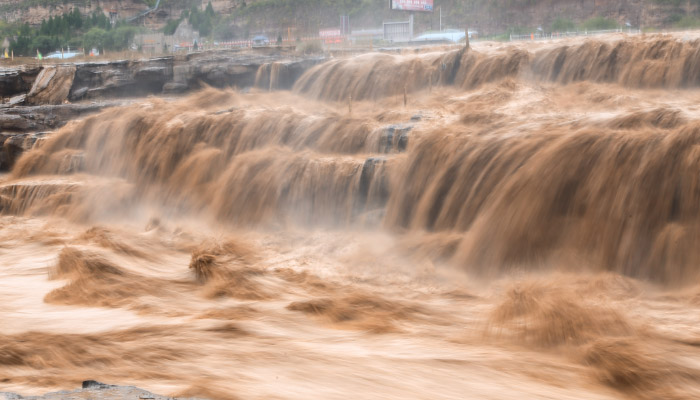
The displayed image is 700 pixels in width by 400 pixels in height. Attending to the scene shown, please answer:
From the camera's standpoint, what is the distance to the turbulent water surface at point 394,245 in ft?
15.5

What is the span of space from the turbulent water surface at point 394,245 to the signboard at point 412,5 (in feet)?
97.0

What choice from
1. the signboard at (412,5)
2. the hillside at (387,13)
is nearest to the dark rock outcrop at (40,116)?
the hillside at (387,13)

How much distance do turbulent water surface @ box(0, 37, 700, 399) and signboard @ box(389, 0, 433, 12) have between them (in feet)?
97.0

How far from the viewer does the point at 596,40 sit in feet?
41.4

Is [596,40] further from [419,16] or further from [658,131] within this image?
[419,16]

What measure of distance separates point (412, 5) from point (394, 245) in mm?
36578

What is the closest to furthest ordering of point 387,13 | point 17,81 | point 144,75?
point 144,75 < point 17,81 < point 387,13

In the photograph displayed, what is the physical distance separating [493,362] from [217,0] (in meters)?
75.0

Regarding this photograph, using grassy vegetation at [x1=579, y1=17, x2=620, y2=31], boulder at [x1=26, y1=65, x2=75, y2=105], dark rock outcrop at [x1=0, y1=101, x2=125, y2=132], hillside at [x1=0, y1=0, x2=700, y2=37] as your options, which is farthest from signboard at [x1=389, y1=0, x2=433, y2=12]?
dark rock outcrop at [x1=0, y1=101, x2=125, y2=132]

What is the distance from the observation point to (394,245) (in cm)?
831

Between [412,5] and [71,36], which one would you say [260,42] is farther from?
[71,36]

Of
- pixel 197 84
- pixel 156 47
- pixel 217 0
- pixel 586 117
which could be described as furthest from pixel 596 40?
pixel 217 0

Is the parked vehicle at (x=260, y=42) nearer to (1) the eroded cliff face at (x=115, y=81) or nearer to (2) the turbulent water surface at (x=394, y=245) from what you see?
(1) the eroded cliff face at (x=115, y=81)

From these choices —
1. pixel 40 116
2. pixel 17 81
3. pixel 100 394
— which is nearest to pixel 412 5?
pixel 17 81
